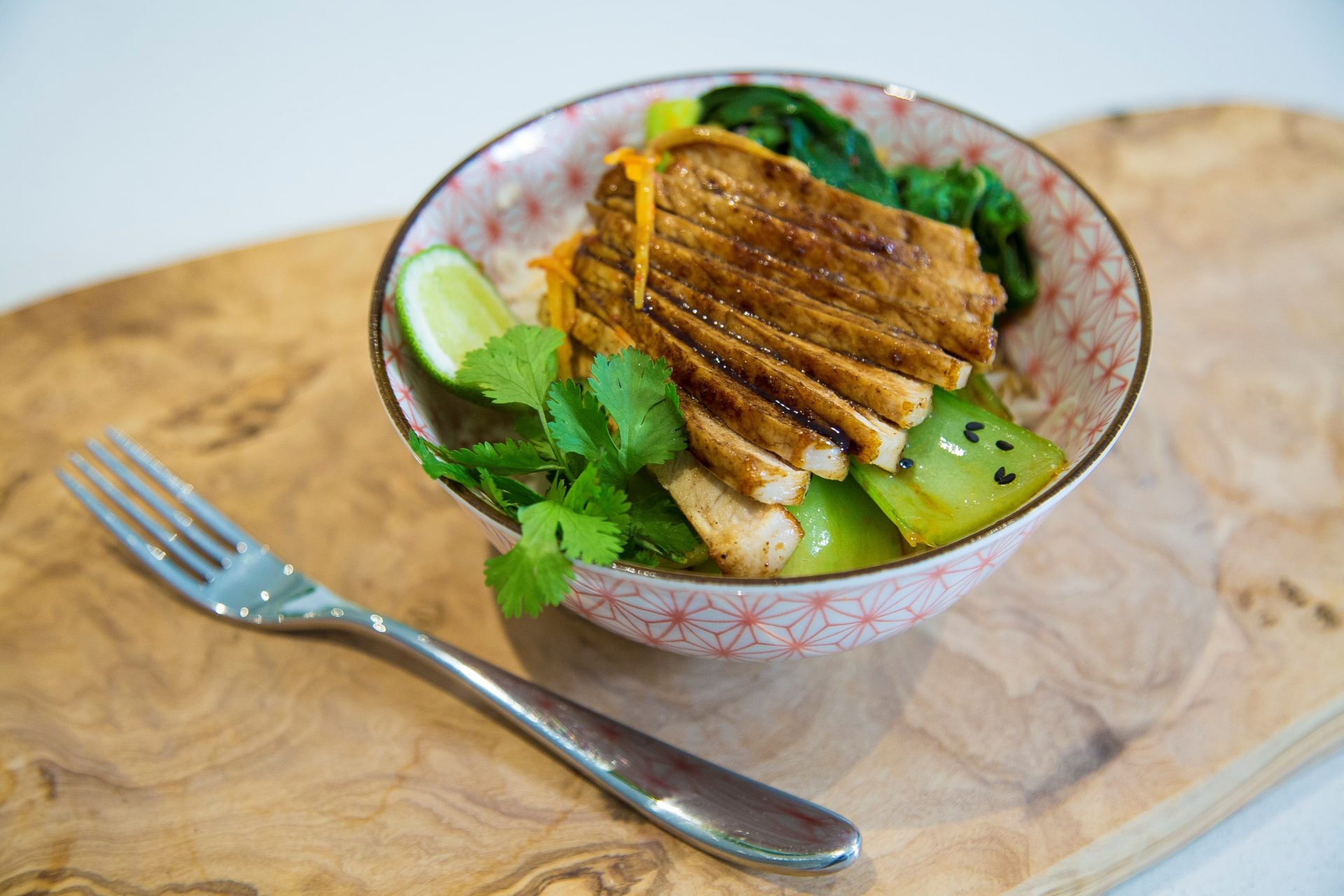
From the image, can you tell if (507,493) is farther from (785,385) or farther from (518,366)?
(785,385)

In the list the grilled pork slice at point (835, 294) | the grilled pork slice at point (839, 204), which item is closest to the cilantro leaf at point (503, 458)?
the grilled pork slice at point (835, 294)

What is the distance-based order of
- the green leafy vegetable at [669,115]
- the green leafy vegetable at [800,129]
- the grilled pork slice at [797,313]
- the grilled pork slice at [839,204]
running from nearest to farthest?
the grilled pork slice at [797,313]
the grilled pork slice at [839,204]
the green leafy vegetable at [800,129]
the green leafy vegetable at [669,115]

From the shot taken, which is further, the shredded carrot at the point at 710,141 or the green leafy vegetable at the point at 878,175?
the green leafy vegetable at the point at 878,175

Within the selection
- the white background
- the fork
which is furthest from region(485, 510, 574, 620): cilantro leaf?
the white background

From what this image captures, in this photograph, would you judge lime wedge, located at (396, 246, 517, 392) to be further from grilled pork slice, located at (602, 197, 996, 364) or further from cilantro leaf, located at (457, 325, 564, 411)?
grilled pork slice, located at (602, 197, 996, 364)

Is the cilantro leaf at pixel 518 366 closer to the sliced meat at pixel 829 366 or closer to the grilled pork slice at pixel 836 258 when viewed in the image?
the sliced meat at pixel 829 366

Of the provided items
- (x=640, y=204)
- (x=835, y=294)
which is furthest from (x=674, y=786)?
(x=640, y=204)
